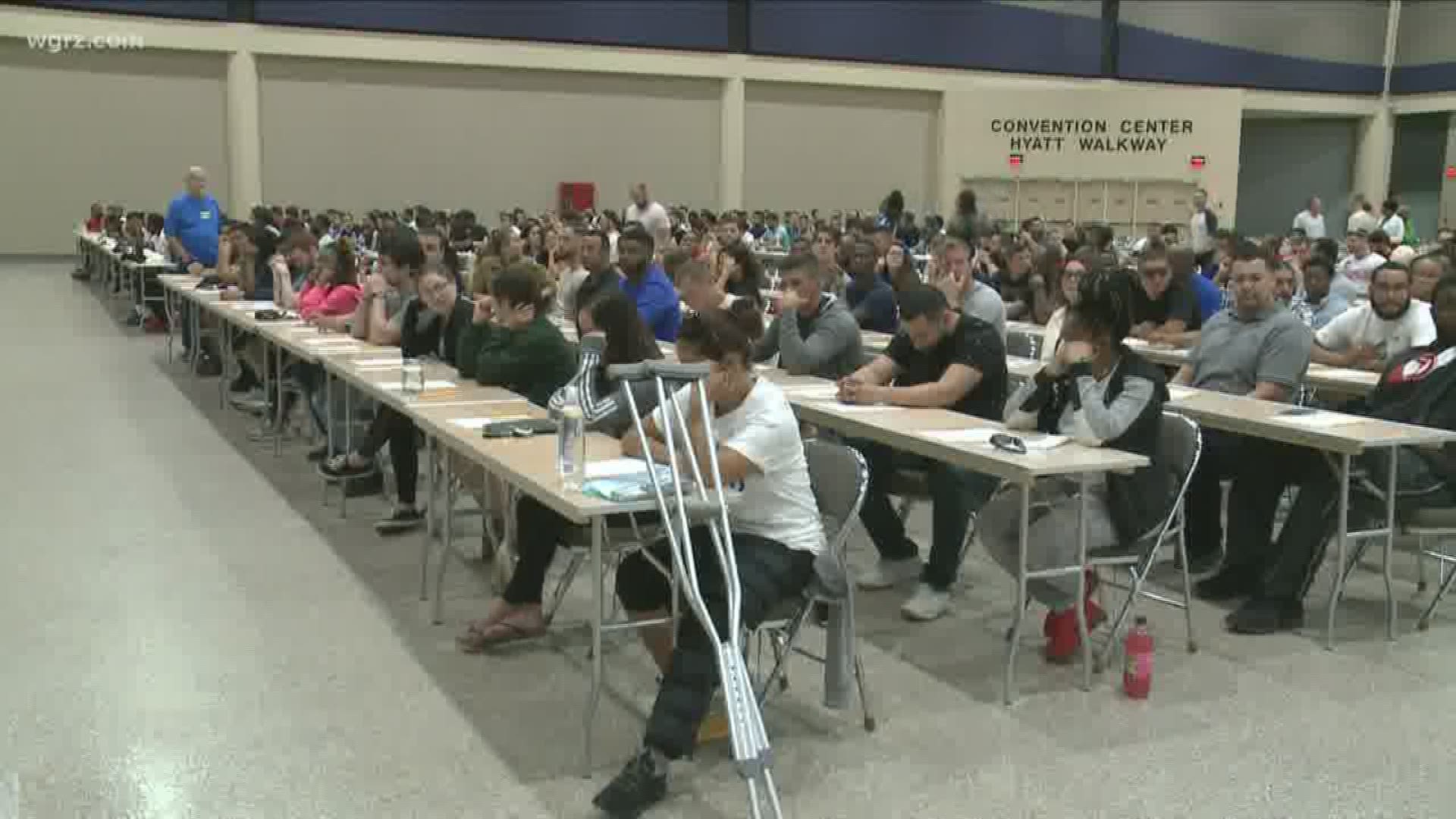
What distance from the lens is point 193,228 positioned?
40.6 feet

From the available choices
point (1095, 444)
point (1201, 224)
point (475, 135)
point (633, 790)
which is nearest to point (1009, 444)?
point (1095, 444)

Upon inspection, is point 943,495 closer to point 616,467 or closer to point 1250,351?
point 616,467

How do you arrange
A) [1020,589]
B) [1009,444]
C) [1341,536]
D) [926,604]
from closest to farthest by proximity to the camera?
[1020,589], [1009,444], [1341,536], [926,604]

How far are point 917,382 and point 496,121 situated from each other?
17.9m

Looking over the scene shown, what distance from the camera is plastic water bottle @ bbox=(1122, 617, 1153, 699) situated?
4.01m

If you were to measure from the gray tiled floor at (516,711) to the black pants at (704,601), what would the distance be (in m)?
0.22

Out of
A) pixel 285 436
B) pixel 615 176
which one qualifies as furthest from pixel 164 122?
pixel 285 436

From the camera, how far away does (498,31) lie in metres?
21.2

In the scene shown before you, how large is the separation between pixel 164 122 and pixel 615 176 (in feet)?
22.7

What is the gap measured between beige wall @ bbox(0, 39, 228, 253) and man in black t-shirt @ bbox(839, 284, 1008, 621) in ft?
57.8

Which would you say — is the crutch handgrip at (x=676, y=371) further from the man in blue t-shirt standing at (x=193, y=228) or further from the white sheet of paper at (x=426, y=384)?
the man in blue t-shirt standing at (x=193, y=228)

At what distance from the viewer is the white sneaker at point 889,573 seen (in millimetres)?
5145

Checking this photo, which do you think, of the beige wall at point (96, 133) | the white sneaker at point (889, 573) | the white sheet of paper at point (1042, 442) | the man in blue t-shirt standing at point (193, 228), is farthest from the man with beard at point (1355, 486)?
the beige wall at point (96, 133)

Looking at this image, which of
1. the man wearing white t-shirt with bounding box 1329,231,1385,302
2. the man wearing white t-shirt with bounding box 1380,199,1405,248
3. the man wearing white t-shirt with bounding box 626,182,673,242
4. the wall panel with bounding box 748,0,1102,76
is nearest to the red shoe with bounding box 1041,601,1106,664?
the man wearing white t-shirt with bounding box 1329,231,1385,302
